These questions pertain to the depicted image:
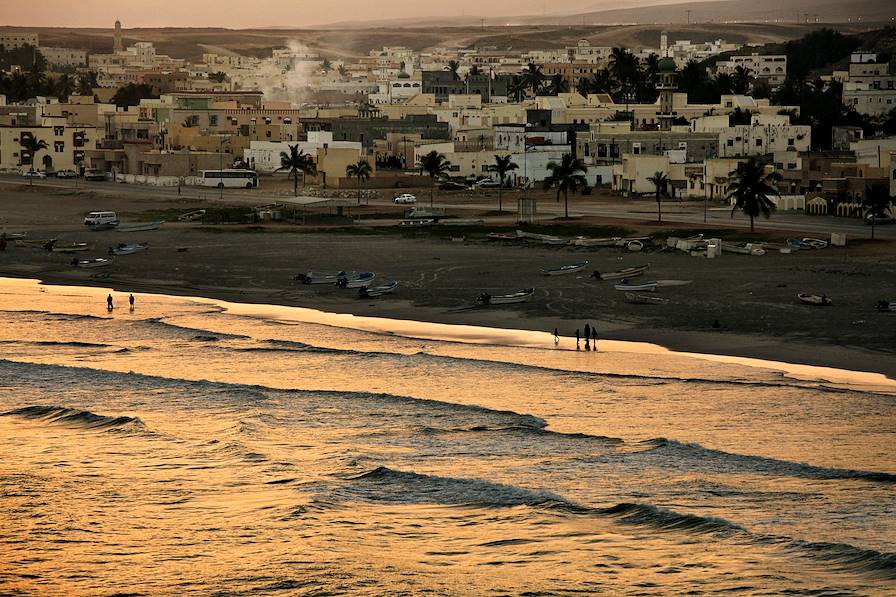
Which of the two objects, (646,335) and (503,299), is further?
(503,299)

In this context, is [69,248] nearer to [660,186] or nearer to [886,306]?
[660,186]

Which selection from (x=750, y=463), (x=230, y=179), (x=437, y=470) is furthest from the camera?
(x=230, y=179)

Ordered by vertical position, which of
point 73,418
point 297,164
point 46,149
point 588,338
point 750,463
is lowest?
point 750,463

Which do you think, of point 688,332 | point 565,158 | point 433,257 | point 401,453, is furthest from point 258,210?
point 401,453

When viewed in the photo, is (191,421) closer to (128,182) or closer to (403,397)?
(403,397)

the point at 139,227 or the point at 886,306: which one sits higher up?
the point at 139,227

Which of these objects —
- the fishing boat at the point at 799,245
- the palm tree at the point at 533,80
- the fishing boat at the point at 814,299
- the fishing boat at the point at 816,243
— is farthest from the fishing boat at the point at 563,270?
the palm tree at the point at 533,80

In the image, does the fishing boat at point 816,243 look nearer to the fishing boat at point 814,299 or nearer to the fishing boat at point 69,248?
the fishing boat at point 814,299

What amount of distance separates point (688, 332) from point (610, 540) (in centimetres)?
2116

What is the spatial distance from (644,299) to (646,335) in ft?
19.2

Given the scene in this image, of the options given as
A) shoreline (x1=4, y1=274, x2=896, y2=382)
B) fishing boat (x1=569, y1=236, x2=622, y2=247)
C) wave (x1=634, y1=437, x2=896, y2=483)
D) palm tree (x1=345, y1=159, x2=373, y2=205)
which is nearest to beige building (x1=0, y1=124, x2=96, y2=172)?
palm tree (x1=345, y1=159, x2=373, y2=205)

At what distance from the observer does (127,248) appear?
234ft

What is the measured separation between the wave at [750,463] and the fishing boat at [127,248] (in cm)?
4180

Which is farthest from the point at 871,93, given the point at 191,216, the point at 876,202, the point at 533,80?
the point at 191,216
